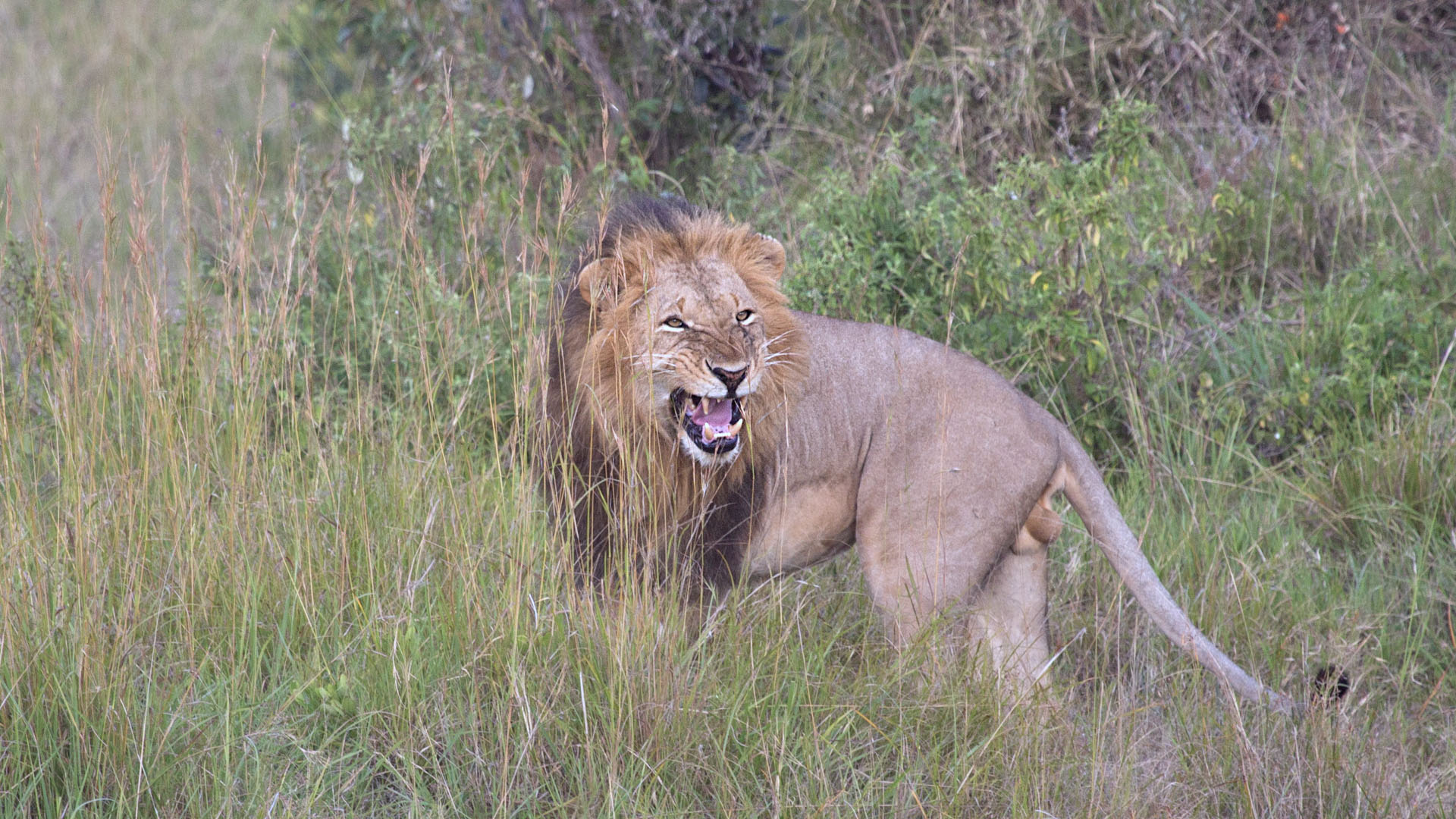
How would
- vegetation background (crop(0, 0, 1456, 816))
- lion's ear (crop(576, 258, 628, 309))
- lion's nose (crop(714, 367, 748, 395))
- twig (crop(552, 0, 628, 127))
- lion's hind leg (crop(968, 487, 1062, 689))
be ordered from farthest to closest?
twig (crop(552, 0, 628, 127)) < lion's hind leg (crop(968, 487, 1062, 689)) < lion's ear (crop(576, 258, 628, 309)) < lion's nose (crop(714, 367, 748, 395)) < vegetation background (crop(0, 0, 1456, 816))

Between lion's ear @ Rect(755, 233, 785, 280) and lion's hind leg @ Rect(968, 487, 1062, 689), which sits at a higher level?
lion's ear @ Rect(755, 233, 785, 280)

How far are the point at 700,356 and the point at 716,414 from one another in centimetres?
15

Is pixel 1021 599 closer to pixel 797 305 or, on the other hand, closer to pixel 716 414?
pixel 716 414

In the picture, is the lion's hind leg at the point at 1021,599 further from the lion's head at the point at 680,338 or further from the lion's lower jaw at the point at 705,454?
the lion's lower jaw at the point at 705,454

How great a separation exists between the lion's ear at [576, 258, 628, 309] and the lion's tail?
3.76 feet

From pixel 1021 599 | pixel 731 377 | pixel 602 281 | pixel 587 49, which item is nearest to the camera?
pixel 731 377

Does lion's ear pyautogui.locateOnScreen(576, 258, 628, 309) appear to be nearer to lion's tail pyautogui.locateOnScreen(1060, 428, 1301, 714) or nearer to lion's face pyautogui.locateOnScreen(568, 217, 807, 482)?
lion's face pyautogui.locateOnScreen(568, 217, 807, 482)

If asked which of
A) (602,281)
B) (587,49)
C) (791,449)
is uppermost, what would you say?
(587,49)

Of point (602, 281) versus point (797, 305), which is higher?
point (602, 281)

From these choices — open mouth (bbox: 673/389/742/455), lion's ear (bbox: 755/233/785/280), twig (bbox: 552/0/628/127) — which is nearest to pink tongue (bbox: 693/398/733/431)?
open mouth (bbox: 673/389/742/455)

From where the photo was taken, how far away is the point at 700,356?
2824 mm

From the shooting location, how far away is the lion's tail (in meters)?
2.97

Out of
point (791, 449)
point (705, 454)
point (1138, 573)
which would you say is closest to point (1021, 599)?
point (1138, 573)

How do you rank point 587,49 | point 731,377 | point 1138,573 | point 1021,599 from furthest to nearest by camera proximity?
1. point 587,49
2. point 1021,599
3. point 1138,573
4. point 731,377
